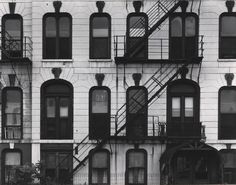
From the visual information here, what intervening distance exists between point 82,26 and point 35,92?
14.3ft

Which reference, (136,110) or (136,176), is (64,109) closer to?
(136,110)

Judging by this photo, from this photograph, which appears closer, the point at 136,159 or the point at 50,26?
the point at 136,159

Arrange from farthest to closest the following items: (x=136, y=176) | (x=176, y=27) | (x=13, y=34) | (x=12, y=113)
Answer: (x=13, y=34) → (x=12, y=113) → (x=176, y=27) → (x=136, y=176)

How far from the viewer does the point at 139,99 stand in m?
21.5

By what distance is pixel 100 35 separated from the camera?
21656 mm

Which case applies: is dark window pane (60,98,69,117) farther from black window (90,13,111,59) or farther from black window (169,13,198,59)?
black window (169,13,198,59)

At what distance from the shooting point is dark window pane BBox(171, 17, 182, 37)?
849 inches

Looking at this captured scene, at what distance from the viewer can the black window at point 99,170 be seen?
2116cm

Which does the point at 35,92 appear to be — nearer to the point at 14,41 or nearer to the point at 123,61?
the point at 14,41

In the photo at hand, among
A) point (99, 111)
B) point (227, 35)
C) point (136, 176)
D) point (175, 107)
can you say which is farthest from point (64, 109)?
A: point (227, 35)

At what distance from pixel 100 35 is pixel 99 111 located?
4.12 m

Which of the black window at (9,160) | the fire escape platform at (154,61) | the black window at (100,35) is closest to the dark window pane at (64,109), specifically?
the black window at (100,35)

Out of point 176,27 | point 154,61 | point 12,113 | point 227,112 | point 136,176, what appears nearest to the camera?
point 154,61

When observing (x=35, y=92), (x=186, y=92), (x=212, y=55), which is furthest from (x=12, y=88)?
(x=212, y=55)
